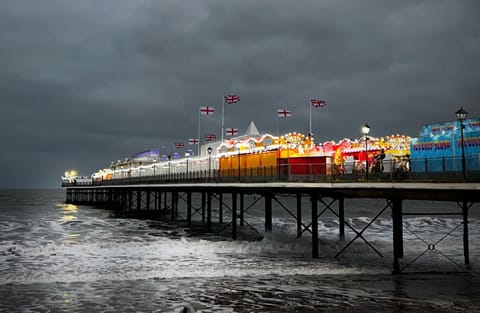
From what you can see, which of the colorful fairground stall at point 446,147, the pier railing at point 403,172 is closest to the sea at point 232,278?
the pier railing at point 403,172

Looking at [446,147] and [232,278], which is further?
[232,278]

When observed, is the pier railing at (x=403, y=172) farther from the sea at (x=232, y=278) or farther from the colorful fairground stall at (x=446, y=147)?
the sea at (x=232, y=278)

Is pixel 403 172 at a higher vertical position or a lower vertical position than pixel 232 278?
higher

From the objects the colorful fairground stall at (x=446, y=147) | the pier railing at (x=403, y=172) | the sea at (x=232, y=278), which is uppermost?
the colorful fairground stall at (x=446, y=147)

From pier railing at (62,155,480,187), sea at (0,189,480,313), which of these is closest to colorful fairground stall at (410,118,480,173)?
pier railing at (62,155,480,187)

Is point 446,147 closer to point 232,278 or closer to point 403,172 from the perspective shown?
point 403,172

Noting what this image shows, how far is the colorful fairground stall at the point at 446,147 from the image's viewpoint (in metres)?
15.7

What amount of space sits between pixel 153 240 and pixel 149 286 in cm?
1575

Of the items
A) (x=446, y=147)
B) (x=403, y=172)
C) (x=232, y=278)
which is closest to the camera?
(x=403, y=172)

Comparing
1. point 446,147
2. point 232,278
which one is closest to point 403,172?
A: point 446,147

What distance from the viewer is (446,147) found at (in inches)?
698

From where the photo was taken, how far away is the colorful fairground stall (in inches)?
618

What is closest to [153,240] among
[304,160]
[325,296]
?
[304,160]

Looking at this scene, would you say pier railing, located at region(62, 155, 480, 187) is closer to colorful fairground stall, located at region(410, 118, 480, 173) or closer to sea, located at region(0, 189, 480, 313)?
colorful fairground stall, located at region(410, 118, 480, 173)
